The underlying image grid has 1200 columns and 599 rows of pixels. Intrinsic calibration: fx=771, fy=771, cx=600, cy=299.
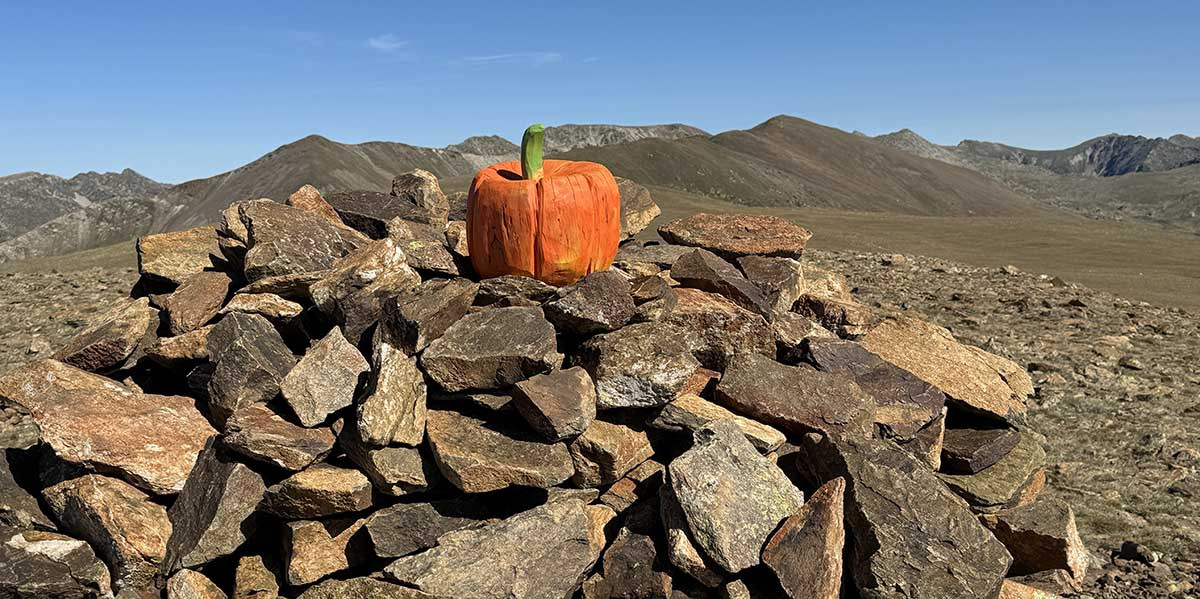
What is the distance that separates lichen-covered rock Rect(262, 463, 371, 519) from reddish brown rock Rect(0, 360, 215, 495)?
1.32 m

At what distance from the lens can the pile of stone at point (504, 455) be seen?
20.3 feet

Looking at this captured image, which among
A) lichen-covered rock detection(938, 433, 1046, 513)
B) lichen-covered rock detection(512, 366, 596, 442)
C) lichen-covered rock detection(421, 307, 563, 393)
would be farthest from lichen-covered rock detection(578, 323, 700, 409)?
lichen-covered rock detection(938, 433, 1046, 513)

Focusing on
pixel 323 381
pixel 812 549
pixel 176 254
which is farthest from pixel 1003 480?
pixel 176 254

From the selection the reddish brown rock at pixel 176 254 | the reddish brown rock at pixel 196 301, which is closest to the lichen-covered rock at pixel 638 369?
the reddish brown rock at pixel 196 301

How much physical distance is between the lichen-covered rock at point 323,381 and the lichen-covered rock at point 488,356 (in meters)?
0.70

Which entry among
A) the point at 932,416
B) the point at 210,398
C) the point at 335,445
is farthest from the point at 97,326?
the point at 932,416

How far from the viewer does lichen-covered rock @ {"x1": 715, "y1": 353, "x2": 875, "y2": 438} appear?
721 cm

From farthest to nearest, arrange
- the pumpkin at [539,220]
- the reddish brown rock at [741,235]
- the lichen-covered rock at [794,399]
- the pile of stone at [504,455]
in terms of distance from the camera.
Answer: the reddish brown rock at [741,235], the pumpkin at [539,220], the lichen-covered rock at [794,399], the pile of stone at [504,455]

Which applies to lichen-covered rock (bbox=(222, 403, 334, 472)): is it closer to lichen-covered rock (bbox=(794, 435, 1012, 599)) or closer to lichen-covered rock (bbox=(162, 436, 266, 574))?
lichen-covered rock (bbox=(162, 436, 266, 574))

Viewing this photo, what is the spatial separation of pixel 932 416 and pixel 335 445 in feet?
18.8


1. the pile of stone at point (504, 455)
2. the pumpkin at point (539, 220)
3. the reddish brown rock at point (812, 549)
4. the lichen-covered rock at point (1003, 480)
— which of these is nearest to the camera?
the reddish brown rock at point (812, 549)

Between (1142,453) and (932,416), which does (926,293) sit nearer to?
(1142,453)

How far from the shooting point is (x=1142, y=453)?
Answer: 1032 cm

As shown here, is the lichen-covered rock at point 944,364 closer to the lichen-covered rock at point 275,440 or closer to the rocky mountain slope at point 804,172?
the lichen-covered rock at point 275,440
